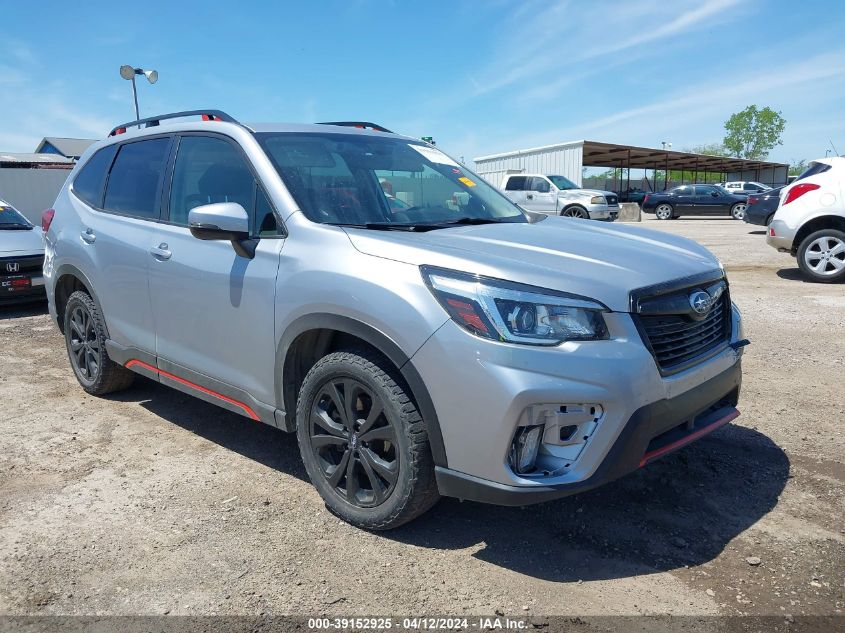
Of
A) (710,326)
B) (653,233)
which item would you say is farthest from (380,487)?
(653,233)

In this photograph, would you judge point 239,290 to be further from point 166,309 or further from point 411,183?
point 411,183

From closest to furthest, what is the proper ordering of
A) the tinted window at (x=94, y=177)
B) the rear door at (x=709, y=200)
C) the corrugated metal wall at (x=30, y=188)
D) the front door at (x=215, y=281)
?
the front door at (x=215, y=281) → the tinted window at (x=94, y=177) → the corrugated metal wall at (x=30, y=188) → the rear door at (x=709, y=200)

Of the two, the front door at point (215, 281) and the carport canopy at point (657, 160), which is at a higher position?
the carport canopy at point (657, 160)

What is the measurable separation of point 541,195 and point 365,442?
64.4 feet

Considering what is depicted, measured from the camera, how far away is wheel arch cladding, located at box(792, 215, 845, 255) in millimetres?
8781

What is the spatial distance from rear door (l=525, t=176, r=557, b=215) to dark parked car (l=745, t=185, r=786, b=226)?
691cm

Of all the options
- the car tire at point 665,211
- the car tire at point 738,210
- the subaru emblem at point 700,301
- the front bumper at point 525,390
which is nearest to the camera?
the front bumper at point 525,390

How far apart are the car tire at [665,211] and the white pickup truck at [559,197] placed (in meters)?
6.14

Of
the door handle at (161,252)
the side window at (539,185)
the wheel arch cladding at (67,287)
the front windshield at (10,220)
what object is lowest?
the wheel arch cladding at (67,287)

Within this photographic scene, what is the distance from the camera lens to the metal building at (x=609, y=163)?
31859 millimetres

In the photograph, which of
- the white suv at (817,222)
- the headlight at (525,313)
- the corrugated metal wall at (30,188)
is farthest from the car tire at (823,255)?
the corrugated metal wall at (30,188)

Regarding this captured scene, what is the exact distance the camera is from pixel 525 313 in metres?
2.44

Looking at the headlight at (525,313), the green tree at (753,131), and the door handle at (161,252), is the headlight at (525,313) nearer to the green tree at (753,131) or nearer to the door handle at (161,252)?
the door handle at (161,252)

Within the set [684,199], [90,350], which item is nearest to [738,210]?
[684,199]
